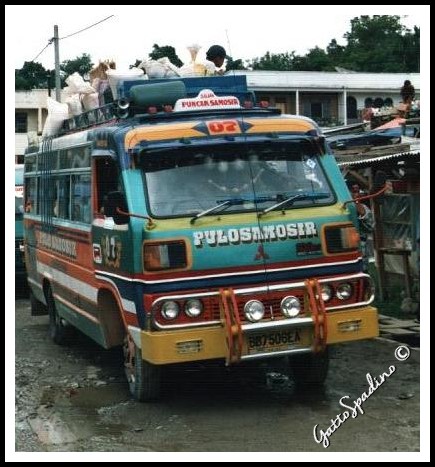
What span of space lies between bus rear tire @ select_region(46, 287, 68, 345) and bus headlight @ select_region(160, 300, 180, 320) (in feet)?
13.9

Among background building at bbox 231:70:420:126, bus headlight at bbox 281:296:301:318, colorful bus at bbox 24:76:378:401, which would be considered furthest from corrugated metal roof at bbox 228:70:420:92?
bus headlight at bbox 281:296:301:318

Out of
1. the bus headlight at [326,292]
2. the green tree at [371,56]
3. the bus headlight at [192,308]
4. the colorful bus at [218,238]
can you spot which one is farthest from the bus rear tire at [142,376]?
the green tree at [371,56]

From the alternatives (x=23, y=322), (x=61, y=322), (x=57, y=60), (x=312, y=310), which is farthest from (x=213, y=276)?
(x=57, y=60)

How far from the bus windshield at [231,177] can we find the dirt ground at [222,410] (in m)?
1.68

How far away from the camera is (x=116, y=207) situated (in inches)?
284

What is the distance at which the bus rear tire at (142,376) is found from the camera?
7.56 m

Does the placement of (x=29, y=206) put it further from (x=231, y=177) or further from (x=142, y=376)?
(x=231, y=177)

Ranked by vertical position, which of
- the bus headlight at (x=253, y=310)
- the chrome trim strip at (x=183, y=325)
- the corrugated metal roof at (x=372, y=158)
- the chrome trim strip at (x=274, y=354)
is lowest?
the chrome trim strip at (x=274, y=354)

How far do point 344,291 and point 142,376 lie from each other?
1.85m

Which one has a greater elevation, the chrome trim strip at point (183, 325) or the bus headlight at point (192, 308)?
the bus headlight at point (192, 308)

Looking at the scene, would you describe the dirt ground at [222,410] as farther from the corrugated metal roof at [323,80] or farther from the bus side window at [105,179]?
the corrugated metal roof at [323,80]

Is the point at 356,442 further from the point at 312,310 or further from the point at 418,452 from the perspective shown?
the point at 312,310

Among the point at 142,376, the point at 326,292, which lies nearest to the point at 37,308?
the point at 142,376

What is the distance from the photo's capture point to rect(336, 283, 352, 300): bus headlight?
24.1ft
